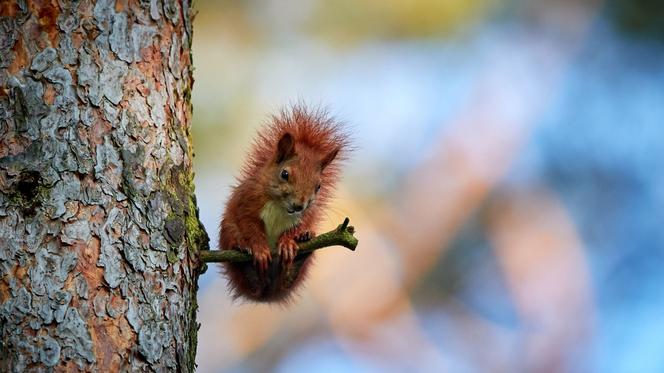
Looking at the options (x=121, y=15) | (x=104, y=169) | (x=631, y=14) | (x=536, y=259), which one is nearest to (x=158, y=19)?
(x=121, y=15)

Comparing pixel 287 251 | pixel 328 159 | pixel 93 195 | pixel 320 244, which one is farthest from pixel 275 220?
pixel 93 195

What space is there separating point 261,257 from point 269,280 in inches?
6.6

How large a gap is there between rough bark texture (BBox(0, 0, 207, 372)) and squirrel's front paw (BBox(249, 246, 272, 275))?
340mm

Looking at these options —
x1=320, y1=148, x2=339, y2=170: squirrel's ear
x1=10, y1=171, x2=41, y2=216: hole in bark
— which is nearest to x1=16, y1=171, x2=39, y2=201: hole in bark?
x1=10, y1=171, x2=41, y2=216: hole in bark

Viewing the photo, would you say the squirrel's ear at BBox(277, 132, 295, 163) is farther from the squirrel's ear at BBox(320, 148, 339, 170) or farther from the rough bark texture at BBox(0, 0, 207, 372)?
the rough bark texture at BBox(0, 0, 207, 372)

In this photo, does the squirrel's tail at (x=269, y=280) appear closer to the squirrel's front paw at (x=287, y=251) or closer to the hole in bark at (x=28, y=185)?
the squirrel's front paw at (x=287, y=251)

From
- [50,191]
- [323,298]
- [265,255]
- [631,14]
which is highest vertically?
[631,14]

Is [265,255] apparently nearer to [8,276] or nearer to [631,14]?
[8,276]

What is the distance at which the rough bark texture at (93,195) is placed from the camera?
7.08 feet

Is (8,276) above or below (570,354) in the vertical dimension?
below

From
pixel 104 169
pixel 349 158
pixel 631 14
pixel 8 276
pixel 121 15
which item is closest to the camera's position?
pixel 8 276

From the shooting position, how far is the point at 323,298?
18.9 ft

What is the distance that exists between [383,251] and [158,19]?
3563 mm

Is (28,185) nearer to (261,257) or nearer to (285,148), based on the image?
(261,257)
